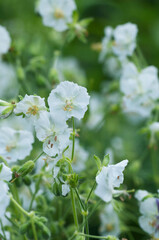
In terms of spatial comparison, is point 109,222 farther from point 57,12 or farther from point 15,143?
point 57,12

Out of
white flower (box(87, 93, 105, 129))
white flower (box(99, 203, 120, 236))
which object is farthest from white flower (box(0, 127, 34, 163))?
white flower (box(87, 93, 105, 129))

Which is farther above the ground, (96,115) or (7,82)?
(7,82)

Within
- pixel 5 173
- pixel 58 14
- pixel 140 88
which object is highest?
pixel 58 14

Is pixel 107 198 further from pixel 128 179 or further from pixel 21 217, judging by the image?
pixel 128 179

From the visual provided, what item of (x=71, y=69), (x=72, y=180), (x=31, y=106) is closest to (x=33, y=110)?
(x=31, y=106)

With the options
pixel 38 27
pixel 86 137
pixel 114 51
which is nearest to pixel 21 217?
pixel 86 137

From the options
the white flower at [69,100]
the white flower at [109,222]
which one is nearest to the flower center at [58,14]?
the white flower at [69,100]
